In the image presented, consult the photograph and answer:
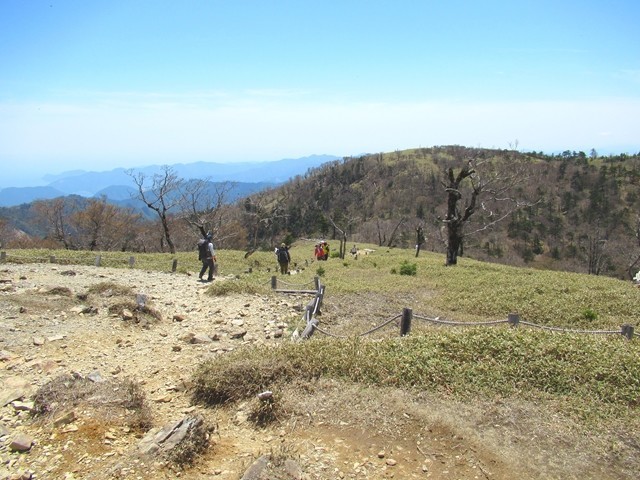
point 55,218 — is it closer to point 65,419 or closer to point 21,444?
point 65,419

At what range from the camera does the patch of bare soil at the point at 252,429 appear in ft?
20.0

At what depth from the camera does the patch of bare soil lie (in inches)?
239

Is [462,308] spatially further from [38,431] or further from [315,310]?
[38,431]

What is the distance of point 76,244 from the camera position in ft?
184

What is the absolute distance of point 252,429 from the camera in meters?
7.23

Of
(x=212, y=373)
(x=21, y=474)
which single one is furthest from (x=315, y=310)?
Result: (x=21, y=474)

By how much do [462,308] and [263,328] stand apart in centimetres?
Result: 907

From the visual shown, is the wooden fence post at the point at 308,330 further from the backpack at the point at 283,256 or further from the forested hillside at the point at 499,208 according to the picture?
A: the forested hillside at the point at 499,208

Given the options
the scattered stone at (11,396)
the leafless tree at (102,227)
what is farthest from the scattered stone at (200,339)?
the leafless tree at (102,227)

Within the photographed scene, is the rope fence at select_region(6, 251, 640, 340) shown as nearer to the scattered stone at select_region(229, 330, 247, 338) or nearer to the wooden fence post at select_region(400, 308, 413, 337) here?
the wooden fence post at select_region(400, 308, 413, 337)

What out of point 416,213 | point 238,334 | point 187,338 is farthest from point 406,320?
point 416,213

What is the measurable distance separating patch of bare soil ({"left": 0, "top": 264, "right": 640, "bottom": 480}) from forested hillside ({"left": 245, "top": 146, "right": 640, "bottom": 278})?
4650 cm

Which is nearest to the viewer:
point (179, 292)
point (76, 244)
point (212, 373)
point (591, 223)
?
point (212, 373)

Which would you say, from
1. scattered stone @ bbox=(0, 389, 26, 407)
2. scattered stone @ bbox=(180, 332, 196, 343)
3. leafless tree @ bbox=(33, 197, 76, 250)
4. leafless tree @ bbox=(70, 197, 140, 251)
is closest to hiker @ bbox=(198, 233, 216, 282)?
scattered stone @ bbox=(180, 332, 196, 343)
